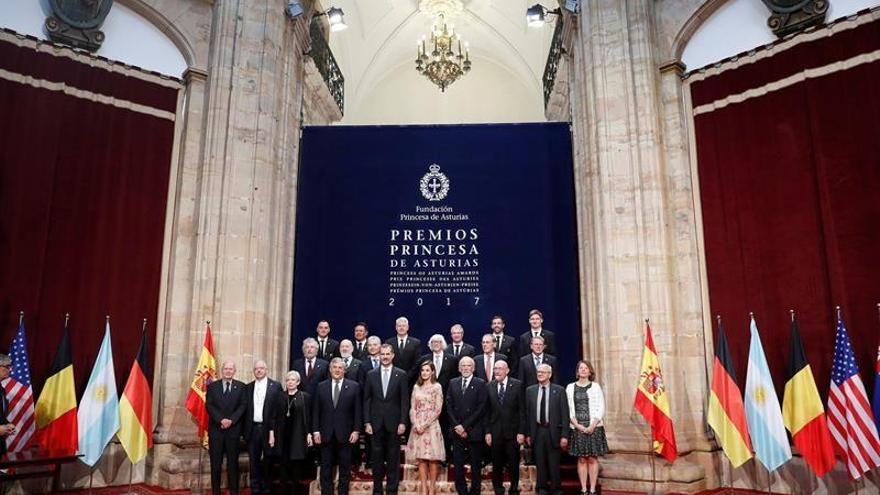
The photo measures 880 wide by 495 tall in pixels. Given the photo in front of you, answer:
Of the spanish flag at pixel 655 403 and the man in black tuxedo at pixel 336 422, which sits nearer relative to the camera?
the man in black tuxedo at pixel 336 422

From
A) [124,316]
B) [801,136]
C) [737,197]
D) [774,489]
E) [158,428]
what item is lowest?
[774,489]

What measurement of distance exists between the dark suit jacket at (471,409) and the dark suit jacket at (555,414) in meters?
0.38

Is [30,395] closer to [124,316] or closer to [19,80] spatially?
[124,316]

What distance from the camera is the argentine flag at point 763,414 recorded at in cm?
575

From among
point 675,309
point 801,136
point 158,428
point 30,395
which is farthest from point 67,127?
point 801,136

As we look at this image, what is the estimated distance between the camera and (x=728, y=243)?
272 inches

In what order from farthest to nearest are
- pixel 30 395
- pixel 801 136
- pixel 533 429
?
pixel 801 136 → pixel 30 395 → pixel 533 429

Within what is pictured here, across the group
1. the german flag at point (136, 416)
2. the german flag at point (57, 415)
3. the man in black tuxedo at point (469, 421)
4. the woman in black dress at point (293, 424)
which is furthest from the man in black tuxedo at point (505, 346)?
the german flag at point (57, 415)

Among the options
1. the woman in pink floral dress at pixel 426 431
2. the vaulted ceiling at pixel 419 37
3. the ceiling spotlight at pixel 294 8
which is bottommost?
the woman in pink floral dress at pixel 426 431

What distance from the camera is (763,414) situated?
5.91m

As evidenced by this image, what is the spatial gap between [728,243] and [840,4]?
2.51 meters

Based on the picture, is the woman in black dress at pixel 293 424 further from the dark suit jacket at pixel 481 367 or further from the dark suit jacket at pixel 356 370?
the dark suit jacket at pixel 481 367

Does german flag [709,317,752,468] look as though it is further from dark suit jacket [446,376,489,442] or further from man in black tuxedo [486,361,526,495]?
dark suit jacket [446,376,489,442]

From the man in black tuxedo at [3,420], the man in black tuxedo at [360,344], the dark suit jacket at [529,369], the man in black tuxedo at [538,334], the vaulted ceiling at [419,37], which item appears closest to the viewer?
the man in black tuxedo at [3,420]
